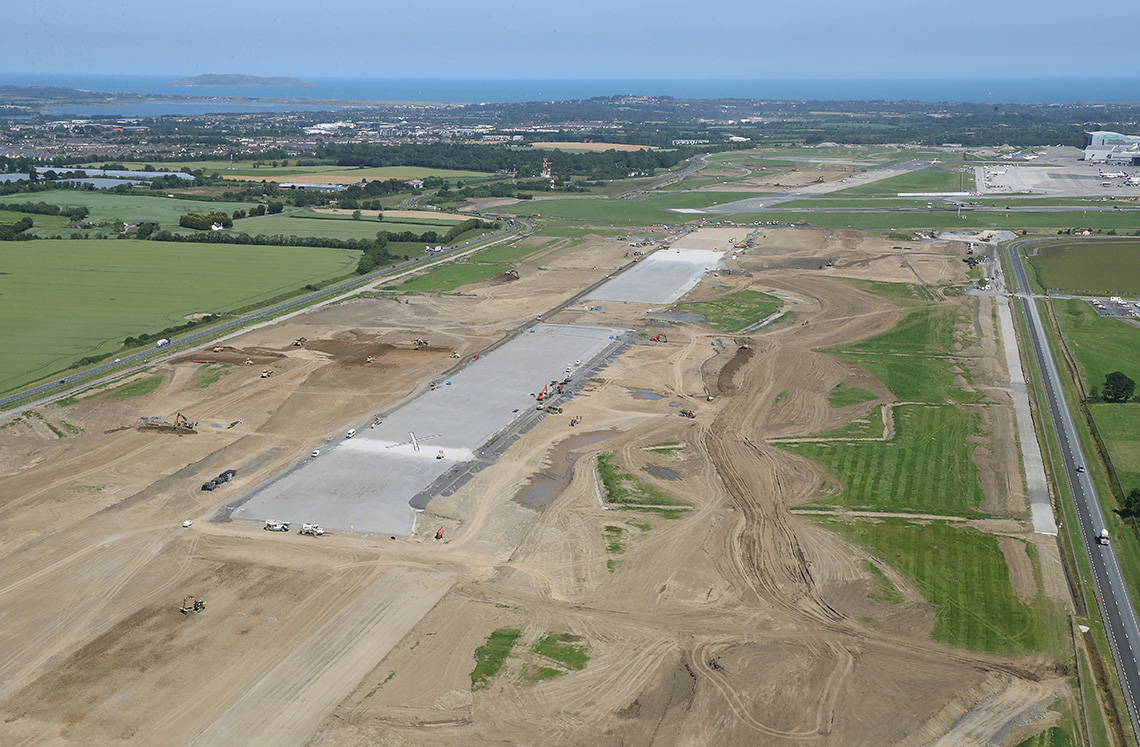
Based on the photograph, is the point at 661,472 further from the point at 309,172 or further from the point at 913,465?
the point at 309,172

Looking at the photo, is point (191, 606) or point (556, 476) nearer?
point (191, 606)

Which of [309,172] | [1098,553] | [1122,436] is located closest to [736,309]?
[1122,436]

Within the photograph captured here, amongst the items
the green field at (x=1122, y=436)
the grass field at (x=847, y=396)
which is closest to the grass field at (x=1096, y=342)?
the green field at (x=1122, y=436)

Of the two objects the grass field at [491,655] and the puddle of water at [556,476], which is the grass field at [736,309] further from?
the grass field at [491,655]

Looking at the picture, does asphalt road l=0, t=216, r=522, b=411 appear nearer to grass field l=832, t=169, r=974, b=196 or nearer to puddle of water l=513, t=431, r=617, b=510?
puddle of water l=513, t=431, r=617, b=510

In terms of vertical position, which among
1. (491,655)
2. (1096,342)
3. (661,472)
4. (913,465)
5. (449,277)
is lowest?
(491,655)

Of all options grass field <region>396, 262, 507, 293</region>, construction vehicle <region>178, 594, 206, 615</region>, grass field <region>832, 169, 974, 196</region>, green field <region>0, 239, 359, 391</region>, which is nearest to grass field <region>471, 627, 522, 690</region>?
construction vehicle <region>178, 594, 206, 615</region>
